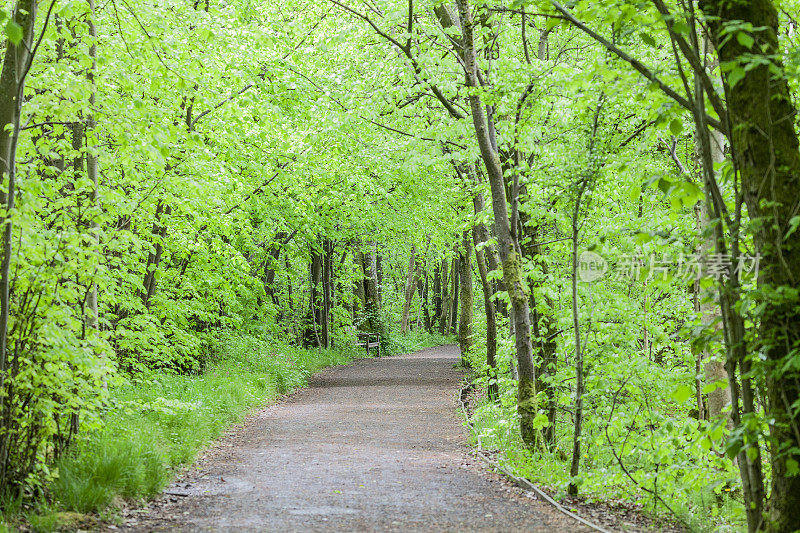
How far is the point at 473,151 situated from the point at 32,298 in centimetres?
783

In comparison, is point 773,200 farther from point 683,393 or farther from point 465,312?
point 465,312

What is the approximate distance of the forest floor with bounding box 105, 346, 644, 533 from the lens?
639 cm

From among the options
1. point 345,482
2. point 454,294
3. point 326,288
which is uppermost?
point 326,288

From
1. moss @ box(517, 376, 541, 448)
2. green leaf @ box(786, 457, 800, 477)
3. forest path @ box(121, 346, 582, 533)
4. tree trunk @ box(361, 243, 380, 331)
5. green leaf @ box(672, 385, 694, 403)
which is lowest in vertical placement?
forest path @ box(121, 346, 582, 533)

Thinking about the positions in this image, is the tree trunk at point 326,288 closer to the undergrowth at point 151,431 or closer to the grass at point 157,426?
the grass at point 157,426

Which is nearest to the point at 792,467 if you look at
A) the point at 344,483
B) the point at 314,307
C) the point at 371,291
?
the point at 344,483

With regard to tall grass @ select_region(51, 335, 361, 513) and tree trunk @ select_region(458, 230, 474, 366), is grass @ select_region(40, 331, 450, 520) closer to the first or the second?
tall grass @ select_region(51, 335, 361, 513)

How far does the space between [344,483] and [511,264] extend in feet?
11.0

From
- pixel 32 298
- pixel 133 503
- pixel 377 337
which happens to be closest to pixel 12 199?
pixel 32 298

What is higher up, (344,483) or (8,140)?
(8,140)

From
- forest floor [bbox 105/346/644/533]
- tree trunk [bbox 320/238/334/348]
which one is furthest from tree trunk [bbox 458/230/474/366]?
forest floor [bbox 105/346/644/533]

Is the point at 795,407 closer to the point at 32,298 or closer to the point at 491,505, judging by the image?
the point at 491,505

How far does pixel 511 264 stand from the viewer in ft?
29.7

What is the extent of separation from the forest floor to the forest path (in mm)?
12
